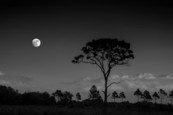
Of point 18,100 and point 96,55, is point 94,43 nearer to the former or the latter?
point 96,55

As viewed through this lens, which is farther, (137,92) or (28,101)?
(137,92)

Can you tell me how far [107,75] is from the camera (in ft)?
99.0

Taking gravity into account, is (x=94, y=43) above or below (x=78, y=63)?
above

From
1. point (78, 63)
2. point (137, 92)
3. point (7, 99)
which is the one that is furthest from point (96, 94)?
point (78, 63)

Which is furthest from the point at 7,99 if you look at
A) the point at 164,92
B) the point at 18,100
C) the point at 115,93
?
the point at 164,92

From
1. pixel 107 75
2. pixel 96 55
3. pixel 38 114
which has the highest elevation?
pixel 96 55

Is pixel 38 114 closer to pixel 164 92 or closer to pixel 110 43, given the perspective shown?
pixel 110 43

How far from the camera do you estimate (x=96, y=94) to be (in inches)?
4075

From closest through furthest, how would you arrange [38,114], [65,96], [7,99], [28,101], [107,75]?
[38,114], [107,75], [7,99], [28,101], [65,96]

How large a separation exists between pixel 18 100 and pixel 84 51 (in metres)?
41.4

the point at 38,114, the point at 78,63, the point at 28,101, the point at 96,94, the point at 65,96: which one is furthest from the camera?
the point at 65,96

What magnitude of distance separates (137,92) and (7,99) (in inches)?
3099

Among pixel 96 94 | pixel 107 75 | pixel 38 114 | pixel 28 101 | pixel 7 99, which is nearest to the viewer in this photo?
pixel 38 114

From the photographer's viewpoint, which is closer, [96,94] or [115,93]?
[96,94]
